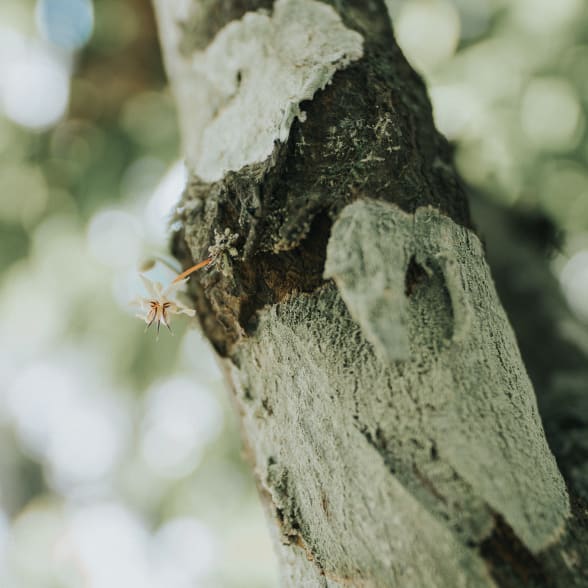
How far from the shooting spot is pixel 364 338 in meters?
0.45

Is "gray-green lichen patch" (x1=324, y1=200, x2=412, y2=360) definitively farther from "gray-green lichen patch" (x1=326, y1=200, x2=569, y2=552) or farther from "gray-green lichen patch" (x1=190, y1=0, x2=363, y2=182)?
"gray-green lichen patch" (x1=190, y1=0, x2=363, y2=182)

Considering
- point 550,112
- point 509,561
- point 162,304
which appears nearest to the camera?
point 509,561

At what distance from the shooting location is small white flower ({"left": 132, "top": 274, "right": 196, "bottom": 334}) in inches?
22.8

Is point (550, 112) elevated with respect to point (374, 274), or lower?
elevated

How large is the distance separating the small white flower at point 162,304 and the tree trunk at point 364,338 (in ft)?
0.08

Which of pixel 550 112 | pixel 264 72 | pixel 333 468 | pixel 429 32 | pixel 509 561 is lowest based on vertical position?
pixel 509 561

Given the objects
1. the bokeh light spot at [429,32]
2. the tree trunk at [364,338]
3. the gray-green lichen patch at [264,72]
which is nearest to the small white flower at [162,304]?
the tree trunk at [364,338]

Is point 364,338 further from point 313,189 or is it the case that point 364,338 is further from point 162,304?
point 162,304

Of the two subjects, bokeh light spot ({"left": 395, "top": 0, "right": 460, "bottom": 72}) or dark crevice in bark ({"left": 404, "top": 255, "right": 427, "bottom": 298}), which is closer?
dark crevice in bark ({"left": 404, "top": 255, "right": 427, "bottom": 298})

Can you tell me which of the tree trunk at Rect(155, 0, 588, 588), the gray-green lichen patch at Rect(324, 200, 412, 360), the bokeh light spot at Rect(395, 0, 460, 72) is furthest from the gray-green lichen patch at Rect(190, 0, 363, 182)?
the bokeh light spot at Rect(395, 0, 460, 72)

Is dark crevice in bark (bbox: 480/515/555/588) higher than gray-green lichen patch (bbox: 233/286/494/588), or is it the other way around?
gray-green lichen patch (bbox: 233/286/494/588)

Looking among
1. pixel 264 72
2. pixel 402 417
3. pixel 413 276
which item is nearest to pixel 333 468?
pixel 402 417

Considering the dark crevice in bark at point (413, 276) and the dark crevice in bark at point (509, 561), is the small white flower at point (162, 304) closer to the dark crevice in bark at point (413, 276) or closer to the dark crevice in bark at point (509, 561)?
the dark crevice in bark at point (413, 276)

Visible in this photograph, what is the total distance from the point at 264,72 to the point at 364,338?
0.34m
